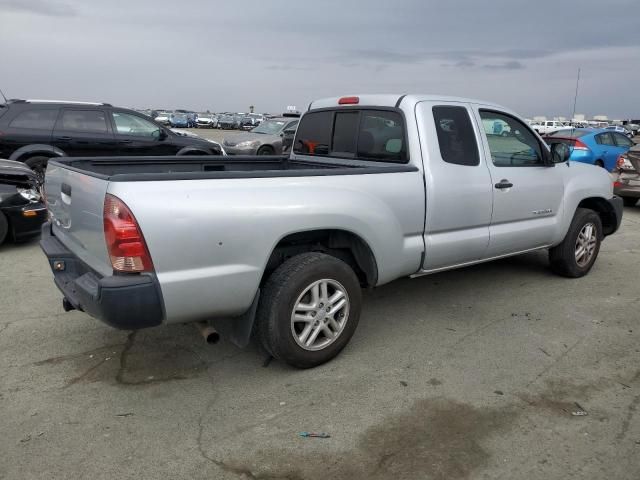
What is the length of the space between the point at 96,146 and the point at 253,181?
7.41m

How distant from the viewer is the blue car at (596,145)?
13.6 meters

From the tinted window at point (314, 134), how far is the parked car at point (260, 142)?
9979 mm

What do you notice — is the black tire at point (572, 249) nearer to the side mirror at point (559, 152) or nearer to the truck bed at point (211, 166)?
the side mirror at point (559, 152)

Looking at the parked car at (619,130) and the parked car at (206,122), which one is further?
the parked car at (206,122)

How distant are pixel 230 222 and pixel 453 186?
6.40ft

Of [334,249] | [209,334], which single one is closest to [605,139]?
[334,249]

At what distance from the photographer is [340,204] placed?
3.42 m

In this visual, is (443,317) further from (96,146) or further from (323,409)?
(96,146)

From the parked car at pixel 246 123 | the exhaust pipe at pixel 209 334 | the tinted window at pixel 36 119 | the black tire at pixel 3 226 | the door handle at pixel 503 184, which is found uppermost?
the tinted window at pixel 36 119

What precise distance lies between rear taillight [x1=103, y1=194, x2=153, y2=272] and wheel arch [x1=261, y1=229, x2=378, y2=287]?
32.7 inches

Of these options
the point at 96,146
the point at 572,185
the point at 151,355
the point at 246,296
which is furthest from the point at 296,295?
the point at 96,146

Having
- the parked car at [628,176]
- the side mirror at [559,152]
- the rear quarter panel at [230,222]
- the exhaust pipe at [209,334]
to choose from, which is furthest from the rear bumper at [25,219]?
the parked car at [628,176]

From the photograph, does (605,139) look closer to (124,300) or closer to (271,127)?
(271,127)

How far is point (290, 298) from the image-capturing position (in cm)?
326
